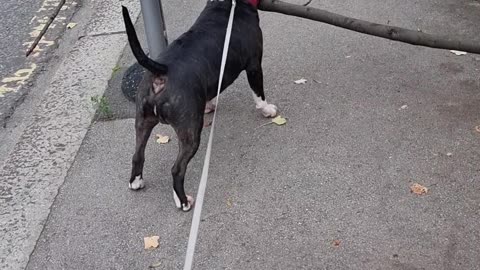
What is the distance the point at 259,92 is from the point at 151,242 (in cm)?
133

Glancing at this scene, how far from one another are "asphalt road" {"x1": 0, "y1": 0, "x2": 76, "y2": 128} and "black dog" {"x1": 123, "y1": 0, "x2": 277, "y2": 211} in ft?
5.84

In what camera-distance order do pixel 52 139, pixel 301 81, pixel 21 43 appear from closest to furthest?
pixel 52 139 → pixel 301 81 → pixel 21 43

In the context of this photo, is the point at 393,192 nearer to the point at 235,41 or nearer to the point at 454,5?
the point at 235,41

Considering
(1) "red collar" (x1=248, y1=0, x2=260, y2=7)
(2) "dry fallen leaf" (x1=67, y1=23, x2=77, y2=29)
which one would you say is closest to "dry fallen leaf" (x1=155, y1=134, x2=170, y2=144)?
(1) "red collar" (x1=248, y1=0, x2=260, y2=7)

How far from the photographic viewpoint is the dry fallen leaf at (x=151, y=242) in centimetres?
317

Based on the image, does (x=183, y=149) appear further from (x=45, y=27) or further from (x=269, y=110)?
(x=45, y=27)

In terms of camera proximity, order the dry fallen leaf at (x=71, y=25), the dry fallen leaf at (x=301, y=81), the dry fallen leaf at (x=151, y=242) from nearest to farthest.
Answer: the dry fallen leaf at (x=151, y=242) < the dry fallen leaf at (x=301, y=81) < the dry fallen leaf at (x=71, y=25)

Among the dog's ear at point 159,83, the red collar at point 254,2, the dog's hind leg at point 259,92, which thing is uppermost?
the red collar at point 254,2

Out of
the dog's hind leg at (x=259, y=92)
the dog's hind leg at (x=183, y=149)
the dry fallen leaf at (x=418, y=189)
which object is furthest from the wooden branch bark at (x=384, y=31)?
the dog's hind leg at (x=183, y=149)

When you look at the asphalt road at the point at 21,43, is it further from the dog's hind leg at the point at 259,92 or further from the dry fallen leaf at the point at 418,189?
the dry fallen leaf at the point at 418,189

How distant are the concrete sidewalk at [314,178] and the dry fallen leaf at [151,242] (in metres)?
0.04

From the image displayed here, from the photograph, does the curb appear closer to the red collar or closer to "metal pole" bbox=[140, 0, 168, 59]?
"metal pole" bbox=[140, 0, 168, 59]

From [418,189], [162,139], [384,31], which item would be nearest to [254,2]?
[384,31]

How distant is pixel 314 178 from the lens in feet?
11.7
